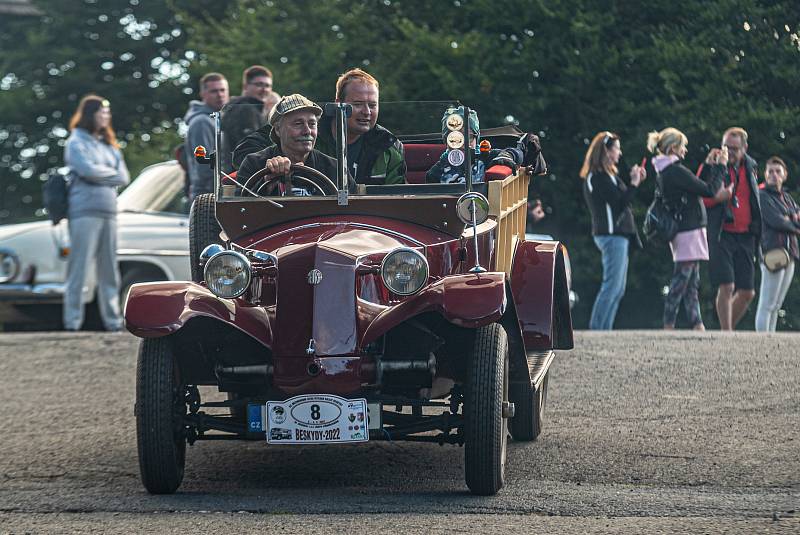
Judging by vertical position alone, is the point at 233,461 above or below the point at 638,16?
below

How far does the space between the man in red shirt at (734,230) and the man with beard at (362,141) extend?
6903 mm

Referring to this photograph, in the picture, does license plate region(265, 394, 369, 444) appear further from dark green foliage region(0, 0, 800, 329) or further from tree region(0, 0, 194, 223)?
tree region(0, 0, 194, 223)

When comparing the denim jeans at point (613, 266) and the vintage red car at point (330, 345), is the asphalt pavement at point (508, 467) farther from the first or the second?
the denim jeans at point (613, 266)

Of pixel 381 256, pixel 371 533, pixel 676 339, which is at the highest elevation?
pixel 381 256

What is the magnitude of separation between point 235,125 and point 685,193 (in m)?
6.70

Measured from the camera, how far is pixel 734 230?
14.9 meters

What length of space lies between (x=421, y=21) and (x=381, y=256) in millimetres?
22141

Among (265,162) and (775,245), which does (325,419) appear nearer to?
(265,162)

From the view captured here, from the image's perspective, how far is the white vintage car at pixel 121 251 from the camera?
15516 mm

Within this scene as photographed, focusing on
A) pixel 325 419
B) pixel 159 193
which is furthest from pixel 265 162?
pixel 159 193

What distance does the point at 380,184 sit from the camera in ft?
26.7

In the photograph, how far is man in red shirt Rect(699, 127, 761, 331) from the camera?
14.8 meters

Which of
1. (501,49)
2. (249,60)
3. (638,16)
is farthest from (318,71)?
(638,16)

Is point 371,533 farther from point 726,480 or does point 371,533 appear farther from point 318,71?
point 318,71
